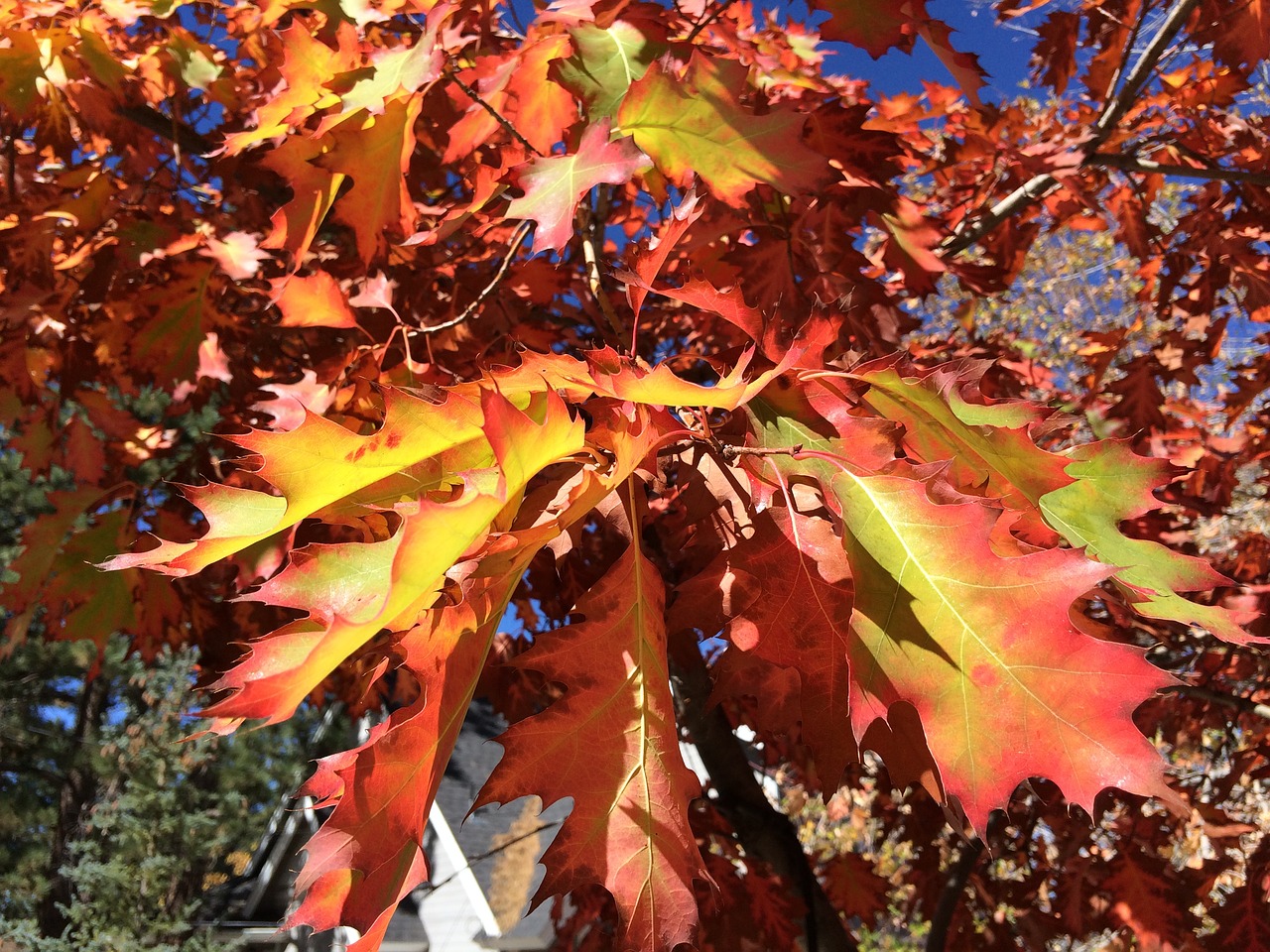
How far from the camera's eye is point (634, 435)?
2.68 feet

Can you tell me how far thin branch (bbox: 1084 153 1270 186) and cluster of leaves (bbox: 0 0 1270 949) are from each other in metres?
0.02

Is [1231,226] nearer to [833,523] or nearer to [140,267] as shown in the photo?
[833,523]

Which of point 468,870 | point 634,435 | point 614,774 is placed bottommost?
point 468,870

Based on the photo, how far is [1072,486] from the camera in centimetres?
101

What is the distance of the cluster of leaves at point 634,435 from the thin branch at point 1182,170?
0.06ft

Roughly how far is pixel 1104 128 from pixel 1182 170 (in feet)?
0.89

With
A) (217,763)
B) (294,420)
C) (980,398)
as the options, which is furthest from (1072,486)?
(217,763)

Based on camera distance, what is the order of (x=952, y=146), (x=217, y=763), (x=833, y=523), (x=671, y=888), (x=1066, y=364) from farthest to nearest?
(x=217, y=763) < (x=1066, y=364) < (x=952, y=146) < (x=833, y=523) < (x=671, y=888)

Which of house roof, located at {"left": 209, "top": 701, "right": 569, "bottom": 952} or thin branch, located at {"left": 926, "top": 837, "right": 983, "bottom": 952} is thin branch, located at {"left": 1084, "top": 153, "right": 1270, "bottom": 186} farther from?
house roof, located at {"left": 209, "top": 701, "right": 569, "bottom": 952}

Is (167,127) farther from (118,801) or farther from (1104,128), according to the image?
(118,801)

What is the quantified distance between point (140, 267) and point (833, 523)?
2080mm

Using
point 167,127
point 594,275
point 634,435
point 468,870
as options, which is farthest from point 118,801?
point 634,435

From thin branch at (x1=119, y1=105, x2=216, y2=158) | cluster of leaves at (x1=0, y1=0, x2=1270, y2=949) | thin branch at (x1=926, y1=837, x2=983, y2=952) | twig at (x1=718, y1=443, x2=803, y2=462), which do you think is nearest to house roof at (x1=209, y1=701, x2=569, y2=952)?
thin branch at (x1=926, y1=837, x2=983, y2=952)

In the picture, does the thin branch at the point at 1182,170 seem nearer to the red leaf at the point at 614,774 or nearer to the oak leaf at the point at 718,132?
the oak leaf at the point at 718,132
